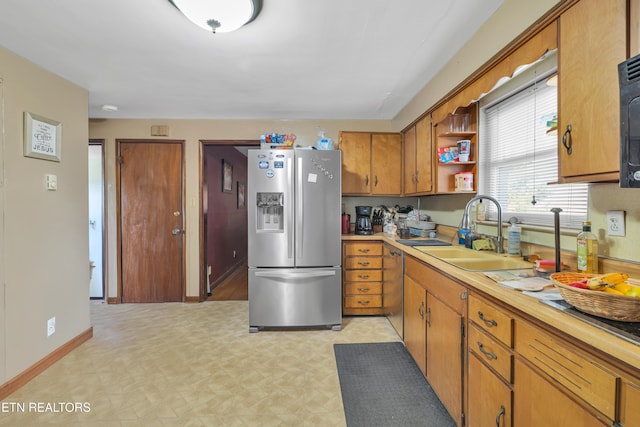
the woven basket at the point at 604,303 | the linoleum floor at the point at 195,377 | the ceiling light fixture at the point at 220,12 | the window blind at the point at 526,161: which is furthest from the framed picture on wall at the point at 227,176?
the woven basket at the point at 604,303

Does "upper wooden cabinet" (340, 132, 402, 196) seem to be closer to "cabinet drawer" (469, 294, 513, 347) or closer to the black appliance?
"cabinet drawer" (469, 294, 513, 347)

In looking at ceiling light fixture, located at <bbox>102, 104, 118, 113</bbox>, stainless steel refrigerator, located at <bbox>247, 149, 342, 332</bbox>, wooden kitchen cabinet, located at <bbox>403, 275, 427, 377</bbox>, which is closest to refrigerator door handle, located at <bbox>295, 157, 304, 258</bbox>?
stainless steel refrigerator, located at <bbox>247, 149, 342, 332</bbox>

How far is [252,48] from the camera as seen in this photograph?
203 centimetres

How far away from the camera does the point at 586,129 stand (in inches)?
43.4

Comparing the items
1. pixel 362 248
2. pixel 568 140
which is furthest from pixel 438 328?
pixel 362 248

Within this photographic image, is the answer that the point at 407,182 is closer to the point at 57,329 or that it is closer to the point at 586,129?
the point at 586,129

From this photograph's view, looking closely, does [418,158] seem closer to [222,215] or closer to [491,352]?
[491,352]

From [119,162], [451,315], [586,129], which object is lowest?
[451,315]

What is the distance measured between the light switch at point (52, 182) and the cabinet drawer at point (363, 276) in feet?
8.63

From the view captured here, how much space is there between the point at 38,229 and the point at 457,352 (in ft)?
9.67

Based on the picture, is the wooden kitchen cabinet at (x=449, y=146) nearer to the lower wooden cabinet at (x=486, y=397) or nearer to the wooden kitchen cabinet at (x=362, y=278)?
the wooden kitchen cabinet at (x=362, y=278)

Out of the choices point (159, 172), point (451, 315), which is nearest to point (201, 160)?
point (159, 172)

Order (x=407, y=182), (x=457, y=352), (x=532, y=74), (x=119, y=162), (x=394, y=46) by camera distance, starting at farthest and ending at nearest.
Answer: (x=119, y=162), (x=407, y=182), (x=394, y=46), (x=532, y=74), (x=457, y=352)

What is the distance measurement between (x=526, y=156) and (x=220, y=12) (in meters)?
2.10
